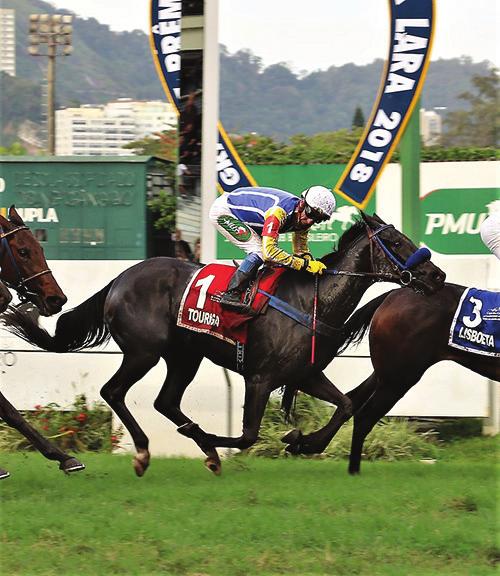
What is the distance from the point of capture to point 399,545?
496cm

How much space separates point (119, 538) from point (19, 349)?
3818 millimetres

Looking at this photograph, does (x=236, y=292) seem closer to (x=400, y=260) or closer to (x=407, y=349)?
(x=400, y=260)

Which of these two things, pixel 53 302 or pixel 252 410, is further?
pixel 53 302

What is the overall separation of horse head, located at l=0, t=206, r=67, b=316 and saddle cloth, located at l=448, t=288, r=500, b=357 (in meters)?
2.47

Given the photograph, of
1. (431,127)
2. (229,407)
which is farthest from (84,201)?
(229,407)

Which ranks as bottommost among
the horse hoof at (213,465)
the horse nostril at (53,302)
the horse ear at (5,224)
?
the horse hoof at (213,465)

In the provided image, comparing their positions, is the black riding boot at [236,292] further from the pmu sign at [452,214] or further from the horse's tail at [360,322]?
the pmu sign at [452,214]

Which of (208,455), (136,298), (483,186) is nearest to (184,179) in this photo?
(136,298)

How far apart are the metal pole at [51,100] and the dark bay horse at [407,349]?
1547cm

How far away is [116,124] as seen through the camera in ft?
65.4

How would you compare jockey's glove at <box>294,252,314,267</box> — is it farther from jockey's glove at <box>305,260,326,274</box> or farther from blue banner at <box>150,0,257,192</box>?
blue banner at <box>150,0,257,192</box>

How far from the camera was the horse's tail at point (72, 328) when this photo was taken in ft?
23.3

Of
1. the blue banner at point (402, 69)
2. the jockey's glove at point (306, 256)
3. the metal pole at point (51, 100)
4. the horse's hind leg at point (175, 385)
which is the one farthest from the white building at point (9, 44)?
the jockey's glove at point (306, 256)

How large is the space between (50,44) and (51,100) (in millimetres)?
1297
